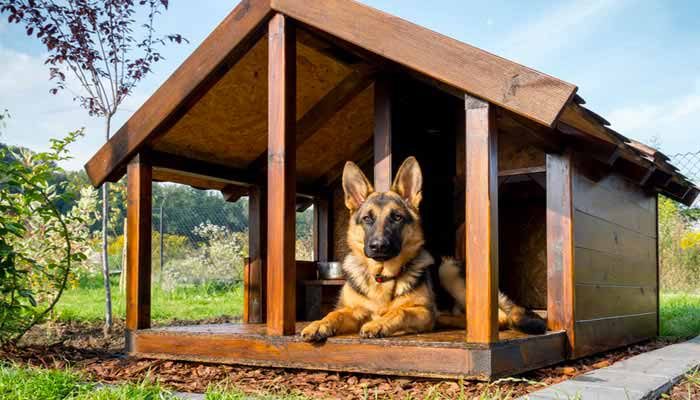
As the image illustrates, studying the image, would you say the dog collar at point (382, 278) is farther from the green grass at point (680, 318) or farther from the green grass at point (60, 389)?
the green grass at point (680, 318)

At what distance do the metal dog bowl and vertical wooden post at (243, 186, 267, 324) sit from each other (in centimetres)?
68

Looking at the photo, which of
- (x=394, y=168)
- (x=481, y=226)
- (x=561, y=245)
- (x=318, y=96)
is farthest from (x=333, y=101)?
(x=481, y=226)

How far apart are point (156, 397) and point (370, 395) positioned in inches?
51.4

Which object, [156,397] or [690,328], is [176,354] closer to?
[156,397]

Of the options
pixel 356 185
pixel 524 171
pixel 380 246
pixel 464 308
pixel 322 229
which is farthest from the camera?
pixel 322 229

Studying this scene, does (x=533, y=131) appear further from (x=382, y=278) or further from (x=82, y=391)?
(x=82, y=391)

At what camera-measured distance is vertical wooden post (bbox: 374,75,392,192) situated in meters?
5.76

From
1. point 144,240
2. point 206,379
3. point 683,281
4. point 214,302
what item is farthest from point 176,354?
point 683,281

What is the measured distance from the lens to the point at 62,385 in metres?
3.87

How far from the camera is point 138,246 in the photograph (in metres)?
5.54

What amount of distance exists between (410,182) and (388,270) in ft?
2.42

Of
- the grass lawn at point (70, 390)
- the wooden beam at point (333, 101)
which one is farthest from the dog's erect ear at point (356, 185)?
the grass lawn at point (70, 390)

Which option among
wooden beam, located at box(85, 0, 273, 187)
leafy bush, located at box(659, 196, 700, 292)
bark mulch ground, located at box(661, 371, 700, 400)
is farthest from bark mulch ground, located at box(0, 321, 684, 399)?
leafy bush, located at box(659, 196, 700, 292)

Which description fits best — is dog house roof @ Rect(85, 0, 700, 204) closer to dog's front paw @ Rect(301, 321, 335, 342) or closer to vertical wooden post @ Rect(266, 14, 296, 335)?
vertical wooden post @ Rect(266, 14, 296, 335)
